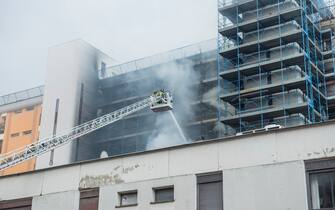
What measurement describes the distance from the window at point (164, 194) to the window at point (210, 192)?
1486mm

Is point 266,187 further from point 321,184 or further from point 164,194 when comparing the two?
point 164,194

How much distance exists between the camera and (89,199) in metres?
29.1

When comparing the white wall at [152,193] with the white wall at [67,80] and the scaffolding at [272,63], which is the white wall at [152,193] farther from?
the white wall at [67,80]

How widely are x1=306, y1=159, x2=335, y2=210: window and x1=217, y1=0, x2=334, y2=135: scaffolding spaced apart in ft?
87.4

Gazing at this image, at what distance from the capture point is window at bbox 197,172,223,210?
25.6 meters

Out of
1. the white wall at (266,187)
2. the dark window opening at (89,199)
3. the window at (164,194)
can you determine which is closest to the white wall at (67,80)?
the dark window opening at (89,199)

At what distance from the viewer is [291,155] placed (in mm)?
24375

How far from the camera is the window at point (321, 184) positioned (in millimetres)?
23125

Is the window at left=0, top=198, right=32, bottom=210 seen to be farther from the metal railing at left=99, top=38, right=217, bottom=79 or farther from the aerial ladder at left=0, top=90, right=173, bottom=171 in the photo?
the metal railing at left=99, top=38, right=217, bottom=79

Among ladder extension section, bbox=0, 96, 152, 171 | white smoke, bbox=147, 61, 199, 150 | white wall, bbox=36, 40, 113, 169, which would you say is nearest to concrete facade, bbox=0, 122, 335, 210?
ladder extension section, bbox=0, 96, 152, 171

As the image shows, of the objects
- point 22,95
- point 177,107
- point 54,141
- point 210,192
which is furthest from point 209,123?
point 210,192

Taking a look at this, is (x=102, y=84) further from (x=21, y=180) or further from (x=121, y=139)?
(x=21, y=180)

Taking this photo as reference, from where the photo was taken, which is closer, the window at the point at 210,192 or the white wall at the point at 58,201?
the window at the point at 210,192

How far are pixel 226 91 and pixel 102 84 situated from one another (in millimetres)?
20817
